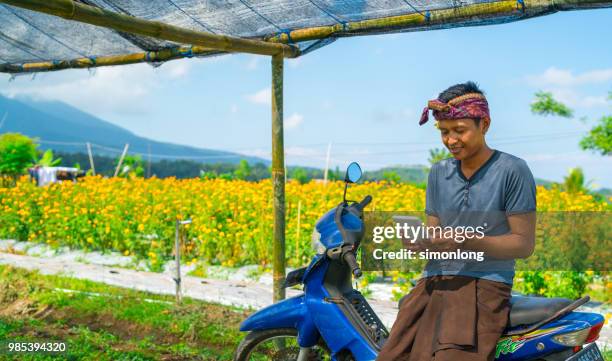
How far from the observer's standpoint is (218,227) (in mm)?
8469

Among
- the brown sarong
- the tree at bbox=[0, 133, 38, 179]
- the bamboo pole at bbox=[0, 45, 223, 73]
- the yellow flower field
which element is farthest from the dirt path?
the tree at bbox=[0, 133, 38, 179]

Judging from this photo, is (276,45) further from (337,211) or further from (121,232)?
(121,232)

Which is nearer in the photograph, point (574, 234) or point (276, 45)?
point (276, 45)

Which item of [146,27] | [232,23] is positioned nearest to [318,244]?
[146,27]

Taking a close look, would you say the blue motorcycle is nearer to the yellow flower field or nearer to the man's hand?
the man's hand

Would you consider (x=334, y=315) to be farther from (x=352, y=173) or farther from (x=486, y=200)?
(x=486, y=200)

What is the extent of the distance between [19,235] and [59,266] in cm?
255

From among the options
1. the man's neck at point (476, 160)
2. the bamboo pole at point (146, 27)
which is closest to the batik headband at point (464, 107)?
the man's neck at point (476, 160)

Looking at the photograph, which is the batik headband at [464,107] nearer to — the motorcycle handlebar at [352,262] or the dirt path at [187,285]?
the motorcycle handlebar at [352,262]

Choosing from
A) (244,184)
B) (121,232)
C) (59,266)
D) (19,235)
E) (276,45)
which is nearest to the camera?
(276,45)

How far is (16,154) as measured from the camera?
1966cm

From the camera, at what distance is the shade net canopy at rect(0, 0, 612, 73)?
11.6ft

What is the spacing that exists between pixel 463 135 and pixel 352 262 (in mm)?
779

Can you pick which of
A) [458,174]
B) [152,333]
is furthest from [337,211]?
[152,333]
